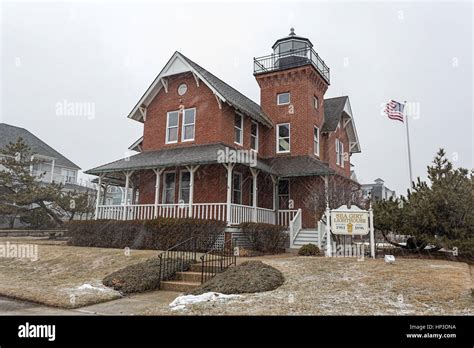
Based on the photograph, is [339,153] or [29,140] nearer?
[339,153]

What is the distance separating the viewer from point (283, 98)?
22312 millimetres

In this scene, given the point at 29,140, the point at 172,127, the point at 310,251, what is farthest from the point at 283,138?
the point at 29,140

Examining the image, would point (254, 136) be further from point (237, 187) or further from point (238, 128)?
point (237, 187)

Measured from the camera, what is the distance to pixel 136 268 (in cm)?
1046

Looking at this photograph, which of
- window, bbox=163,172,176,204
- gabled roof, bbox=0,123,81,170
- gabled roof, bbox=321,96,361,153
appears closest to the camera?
window, bbox=163,172,176,204

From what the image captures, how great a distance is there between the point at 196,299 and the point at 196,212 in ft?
31.3

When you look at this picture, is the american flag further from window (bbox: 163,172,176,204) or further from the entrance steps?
window (bbox: 163,172,176,204)

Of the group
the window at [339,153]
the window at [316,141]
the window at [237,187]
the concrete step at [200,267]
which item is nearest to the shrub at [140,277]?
the concrete step at [200,267]

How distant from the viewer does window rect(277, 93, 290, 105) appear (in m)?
22.1

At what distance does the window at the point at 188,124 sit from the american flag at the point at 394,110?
14.3m

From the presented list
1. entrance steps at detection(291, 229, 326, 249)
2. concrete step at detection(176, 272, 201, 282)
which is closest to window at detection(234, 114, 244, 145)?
entrance steps at detection(291, 229, 326, 249)

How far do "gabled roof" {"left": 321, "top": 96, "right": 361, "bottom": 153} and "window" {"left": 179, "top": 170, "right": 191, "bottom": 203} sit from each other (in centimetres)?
979
